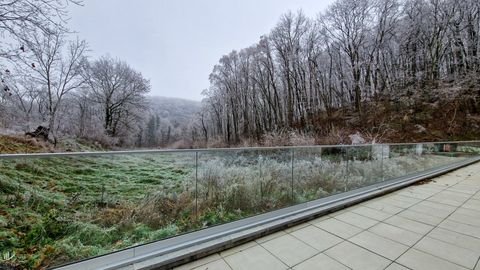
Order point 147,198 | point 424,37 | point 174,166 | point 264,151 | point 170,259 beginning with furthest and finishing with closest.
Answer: point 424,37 < point 264,151 < point 174,166 < point 147,198 < point 170,259

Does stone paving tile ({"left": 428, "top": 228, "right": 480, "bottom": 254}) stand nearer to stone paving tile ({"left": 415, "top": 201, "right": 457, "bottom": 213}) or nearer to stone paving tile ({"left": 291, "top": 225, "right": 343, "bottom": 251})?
stone paving tile ({"left": 415, "top": 201, "right": 457, "bottom": 213})

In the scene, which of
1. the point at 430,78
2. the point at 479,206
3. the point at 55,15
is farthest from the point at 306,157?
the point at 430,78

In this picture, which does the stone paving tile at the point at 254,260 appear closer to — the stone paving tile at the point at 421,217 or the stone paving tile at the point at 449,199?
the stone paving tile at the point at 421,217

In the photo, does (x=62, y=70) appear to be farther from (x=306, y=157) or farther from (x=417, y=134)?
(x=417, y=134)

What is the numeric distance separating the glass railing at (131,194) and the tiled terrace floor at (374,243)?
1.67ft

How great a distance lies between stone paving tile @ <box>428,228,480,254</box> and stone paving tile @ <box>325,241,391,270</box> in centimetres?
102

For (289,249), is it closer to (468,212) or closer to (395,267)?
(395,267)

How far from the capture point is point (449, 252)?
204 centimetres

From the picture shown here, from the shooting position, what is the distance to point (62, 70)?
45.1 ft

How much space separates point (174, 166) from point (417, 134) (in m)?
15.6

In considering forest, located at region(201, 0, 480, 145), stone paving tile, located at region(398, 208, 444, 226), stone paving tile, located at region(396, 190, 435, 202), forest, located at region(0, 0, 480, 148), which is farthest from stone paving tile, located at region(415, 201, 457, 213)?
forest, located at region(0, 0, 480, 148)

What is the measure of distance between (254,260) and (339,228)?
1.31 m

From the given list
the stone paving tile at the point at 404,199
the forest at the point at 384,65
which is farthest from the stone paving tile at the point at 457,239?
the forest at the point at 384,65

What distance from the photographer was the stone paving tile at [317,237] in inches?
86.4
